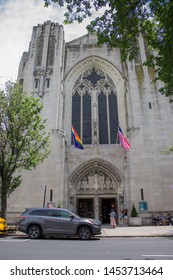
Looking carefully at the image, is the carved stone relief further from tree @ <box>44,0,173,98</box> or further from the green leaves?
tree @ <box>44,0,173,98</box>

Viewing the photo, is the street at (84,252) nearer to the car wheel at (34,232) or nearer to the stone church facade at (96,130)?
the car wheel at (34,232)

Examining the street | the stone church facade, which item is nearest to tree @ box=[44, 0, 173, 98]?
the street

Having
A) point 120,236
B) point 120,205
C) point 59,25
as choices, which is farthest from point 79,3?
point 59,25

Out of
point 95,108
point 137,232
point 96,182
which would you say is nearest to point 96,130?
point 95,108

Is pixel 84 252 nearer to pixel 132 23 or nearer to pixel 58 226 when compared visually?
pixel 58 226

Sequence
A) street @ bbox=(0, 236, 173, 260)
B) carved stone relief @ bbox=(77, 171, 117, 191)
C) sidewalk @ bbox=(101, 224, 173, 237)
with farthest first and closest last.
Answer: carved stone relief @ bbox=(77, 171, 117, 191) < sidewalk @ bbox=(101, 224, 173, 237) < street @ bbox=(0, 236, 173, 260)

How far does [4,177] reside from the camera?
1502 cm

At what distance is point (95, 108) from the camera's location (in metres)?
23.9

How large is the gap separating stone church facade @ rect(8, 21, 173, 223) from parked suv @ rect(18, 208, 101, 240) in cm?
805

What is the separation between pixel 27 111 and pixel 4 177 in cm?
505

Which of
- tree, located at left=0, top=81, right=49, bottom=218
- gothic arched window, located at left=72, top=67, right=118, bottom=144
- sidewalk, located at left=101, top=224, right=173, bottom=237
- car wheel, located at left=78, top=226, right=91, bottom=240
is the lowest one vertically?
sidewalk, located at left=101, top=224, right=173, bottom=237

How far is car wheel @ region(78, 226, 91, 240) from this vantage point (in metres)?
10.3

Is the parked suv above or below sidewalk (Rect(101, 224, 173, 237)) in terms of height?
above

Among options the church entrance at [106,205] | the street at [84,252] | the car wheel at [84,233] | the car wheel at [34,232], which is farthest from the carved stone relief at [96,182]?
the street at [84,252]
